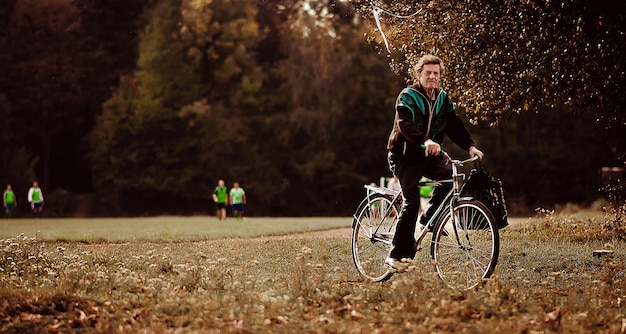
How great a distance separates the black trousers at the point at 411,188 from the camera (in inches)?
324

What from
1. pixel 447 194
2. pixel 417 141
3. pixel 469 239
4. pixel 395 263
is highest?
pixel 417 141

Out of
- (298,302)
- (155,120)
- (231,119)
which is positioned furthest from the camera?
(231,119)

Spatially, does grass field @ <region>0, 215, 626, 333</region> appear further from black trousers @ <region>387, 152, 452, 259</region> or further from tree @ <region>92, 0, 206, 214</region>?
tree @ <region>92, 0, 206, 214</region>

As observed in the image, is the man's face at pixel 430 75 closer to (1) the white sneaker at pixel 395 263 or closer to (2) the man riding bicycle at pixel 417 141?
(2) the man riding bicycle at pixel 417 141

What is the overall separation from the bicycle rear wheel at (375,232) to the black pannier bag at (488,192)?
116 centimetres

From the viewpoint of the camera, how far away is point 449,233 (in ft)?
27.3

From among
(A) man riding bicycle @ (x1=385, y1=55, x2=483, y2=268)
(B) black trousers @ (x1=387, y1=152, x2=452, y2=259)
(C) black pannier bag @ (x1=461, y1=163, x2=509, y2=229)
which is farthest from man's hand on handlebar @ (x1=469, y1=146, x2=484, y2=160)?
(B) black trousers @ (x1=387, y1=152, x2=452, y2=259)

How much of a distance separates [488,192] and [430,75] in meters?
1.27

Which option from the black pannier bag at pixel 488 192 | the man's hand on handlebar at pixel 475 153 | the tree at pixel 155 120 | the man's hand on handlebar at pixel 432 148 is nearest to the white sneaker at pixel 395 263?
the black pannier bag at pixel 488 192

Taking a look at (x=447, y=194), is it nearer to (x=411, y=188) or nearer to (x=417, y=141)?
(x=411, y=188)

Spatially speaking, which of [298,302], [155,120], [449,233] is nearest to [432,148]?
[449,233]

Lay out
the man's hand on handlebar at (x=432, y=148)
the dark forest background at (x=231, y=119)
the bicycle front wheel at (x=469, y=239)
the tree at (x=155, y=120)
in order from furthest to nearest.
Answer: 1. the tree at (x=155, y=120)
2. the dark forest background at (x=231, y=119)
3. the man's hand on handlebar at (x=432, y=148)
4. the bicycle front wheel at (x=469, y=239)

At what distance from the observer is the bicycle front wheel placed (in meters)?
7.62

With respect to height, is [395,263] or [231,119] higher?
[231,119]
